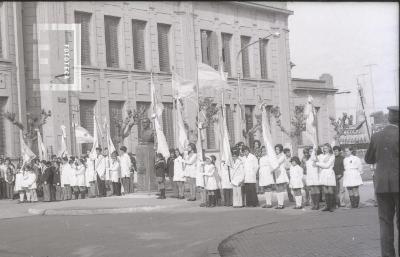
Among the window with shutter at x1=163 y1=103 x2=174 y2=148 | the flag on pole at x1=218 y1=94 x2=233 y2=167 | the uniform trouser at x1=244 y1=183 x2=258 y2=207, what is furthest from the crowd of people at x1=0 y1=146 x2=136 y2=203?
the window with shutter at x1=163 y1=103 x2=174 y2=148

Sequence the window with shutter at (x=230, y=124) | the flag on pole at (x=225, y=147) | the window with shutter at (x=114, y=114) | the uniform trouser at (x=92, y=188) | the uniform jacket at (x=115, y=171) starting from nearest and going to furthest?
the flag on pole at (x=225, y=147), the uniform jacket at (x=115, y=171), the uniform trouser at (x=92, y=188), the window with shutter at (x=114, y=114), the window with shutter at (x=230, y=124)

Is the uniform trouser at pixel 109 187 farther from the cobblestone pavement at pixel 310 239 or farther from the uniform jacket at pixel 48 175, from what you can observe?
the cobblestone pavement at pixel 310 239

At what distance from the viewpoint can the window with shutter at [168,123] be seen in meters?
35.7

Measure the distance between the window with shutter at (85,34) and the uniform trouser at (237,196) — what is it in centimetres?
1747

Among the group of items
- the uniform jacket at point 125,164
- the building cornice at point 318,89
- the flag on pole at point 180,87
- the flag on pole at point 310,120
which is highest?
the building cornice at point 318,89

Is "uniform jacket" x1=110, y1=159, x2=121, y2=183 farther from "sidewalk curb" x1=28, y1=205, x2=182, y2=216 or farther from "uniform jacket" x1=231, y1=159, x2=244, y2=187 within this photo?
"uniform jacket" x1=231, y1=159, x2=244, y2=187

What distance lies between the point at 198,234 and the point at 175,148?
53.8 feet

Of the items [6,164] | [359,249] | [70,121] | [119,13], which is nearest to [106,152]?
[6,164]

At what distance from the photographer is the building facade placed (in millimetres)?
28938

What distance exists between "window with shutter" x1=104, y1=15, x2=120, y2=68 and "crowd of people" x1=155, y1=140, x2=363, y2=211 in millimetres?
15601

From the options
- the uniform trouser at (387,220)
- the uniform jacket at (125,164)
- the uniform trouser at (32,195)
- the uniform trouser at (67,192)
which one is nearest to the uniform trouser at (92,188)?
the uniform trouser at (67,192)

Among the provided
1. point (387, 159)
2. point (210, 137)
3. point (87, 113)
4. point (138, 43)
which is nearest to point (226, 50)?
point (210, 137)

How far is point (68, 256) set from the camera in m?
9.17

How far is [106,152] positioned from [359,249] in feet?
52.8
